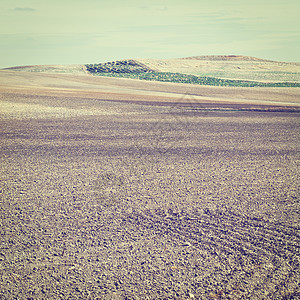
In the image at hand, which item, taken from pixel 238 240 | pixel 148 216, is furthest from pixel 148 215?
pixel 238 240

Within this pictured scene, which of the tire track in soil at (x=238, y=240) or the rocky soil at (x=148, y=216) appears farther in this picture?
the tire track in soil at (x=238, y=240)

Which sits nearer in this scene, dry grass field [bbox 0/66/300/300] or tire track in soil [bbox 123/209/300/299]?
dry grass field [bbox 0/66/300/300]

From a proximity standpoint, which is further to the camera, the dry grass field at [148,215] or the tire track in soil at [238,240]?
the tire track in soil at [238,240]

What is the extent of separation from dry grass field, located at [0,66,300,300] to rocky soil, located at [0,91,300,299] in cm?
2

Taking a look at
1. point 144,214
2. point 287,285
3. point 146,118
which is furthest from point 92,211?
point 146,118

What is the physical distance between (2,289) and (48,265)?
2.00 feet

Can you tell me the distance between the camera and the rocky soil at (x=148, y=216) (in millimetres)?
4020

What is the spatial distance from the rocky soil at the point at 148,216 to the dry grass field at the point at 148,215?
19 mm

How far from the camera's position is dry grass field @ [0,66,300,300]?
13.2 feet

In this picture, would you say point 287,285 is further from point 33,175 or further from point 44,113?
point 44,113

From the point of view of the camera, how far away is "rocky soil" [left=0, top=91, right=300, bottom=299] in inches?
158

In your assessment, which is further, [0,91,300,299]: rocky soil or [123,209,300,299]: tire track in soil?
[123,209,300,299]: tire track in soil

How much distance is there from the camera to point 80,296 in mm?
3791

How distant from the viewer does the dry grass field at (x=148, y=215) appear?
402cm
